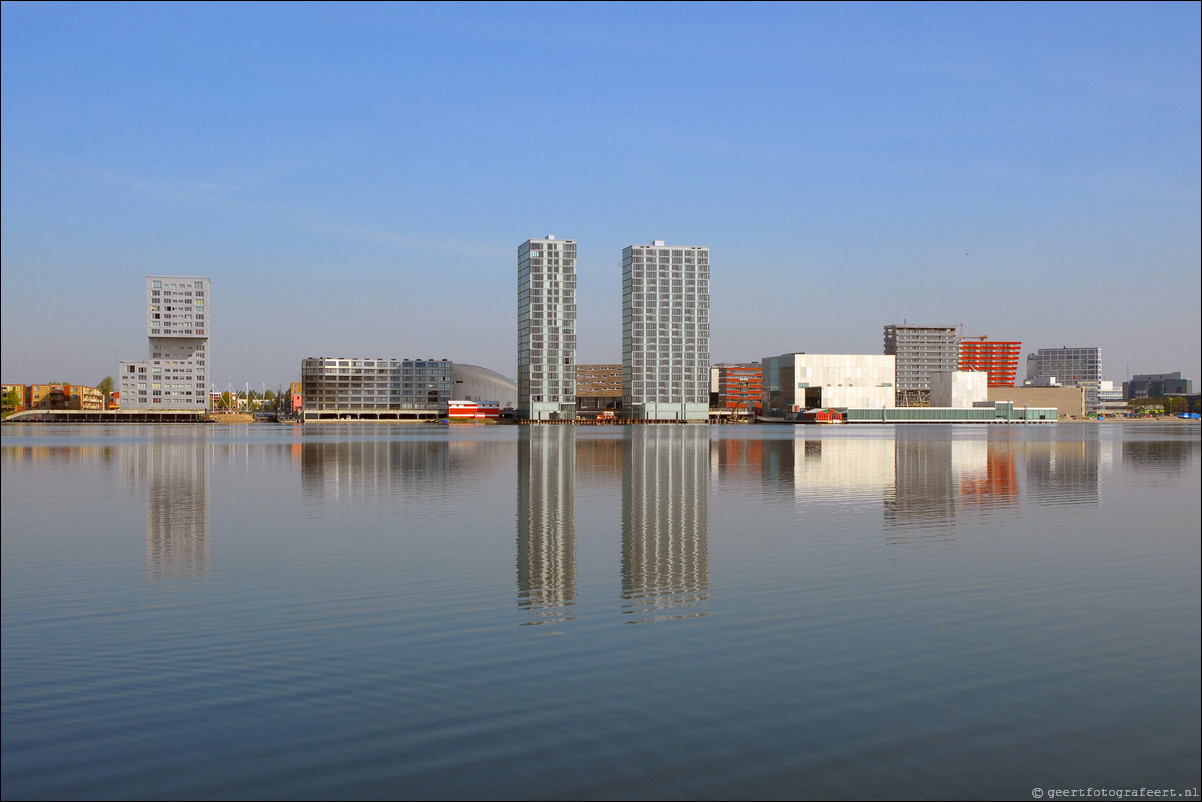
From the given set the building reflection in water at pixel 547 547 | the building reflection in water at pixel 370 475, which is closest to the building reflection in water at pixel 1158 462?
the building reflection in water at pixel 547 547

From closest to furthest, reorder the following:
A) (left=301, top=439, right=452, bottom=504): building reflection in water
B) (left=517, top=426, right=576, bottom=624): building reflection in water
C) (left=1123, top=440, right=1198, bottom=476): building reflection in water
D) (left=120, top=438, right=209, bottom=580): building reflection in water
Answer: (left=517, top=426, right=576, bottom=624): building reflection in water, (left=120, top=438, right=209, bottom=580): building reflection in water, (left=301, top=439, right=452, bottom=504): building reflection in water, (left=1123, top=440, right=1198, bottom=476): building reflection in water

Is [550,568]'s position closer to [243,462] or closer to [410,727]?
[410,727]

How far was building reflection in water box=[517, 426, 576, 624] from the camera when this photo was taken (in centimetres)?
1752

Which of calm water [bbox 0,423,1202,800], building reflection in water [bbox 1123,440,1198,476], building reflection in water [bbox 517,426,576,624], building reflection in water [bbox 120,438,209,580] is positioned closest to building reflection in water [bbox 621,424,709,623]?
calm water [bbox 0,423,1202,800]

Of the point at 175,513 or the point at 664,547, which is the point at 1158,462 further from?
the point at 175,513

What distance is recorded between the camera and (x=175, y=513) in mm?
32312

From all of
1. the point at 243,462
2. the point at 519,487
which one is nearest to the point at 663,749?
the point at 519,487

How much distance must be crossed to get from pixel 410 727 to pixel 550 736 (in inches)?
62.7

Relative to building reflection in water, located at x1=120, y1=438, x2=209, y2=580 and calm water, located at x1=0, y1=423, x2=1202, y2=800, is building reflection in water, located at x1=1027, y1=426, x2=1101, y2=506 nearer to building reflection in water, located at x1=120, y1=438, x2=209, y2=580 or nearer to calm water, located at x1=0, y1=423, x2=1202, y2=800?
calm water, located at x1=0, y1=423, x2=1202, y2=800

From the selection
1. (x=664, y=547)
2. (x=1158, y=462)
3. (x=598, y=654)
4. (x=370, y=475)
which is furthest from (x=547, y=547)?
(x=1158, y=462)

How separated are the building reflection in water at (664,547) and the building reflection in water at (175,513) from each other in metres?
9.63

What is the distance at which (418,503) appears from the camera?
3569 centimetres

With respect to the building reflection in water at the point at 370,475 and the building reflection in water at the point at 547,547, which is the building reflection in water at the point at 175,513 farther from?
the building reflection in water at the point at 547,547

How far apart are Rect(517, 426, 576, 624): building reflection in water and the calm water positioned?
133mm
